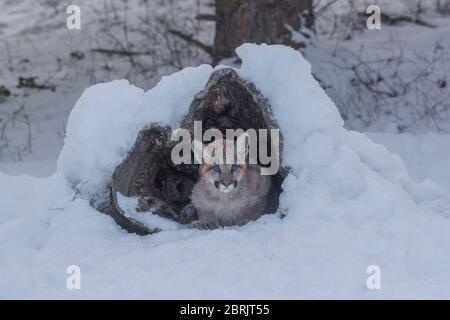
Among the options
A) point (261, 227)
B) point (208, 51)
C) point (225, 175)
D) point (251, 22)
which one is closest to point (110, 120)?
point (225, 175)

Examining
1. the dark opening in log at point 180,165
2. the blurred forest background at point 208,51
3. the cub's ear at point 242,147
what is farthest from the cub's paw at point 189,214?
the blurred forest background at point 208,51

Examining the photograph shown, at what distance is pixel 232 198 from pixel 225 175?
0.24 meters

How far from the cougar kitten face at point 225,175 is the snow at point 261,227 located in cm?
33

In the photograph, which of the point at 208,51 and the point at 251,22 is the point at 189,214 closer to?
the point at 251,22

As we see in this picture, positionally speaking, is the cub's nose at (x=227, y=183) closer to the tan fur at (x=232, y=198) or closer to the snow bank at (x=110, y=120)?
the tan fur at (x=232, y=198)

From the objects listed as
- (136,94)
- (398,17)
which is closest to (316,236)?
(136,94)

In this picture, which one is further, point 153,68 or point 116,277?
point 153,68

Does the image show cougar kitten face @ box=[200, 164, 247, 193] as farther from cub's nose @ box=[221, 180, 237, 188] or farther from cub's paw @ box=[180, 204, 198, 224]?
cub's paw @ box=[180, 204, 198, 224]

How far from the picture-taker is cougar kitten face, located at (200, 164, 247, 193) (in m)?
6.68

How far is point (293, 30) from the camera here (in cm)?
1132

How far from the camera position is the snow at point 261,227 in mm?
5758

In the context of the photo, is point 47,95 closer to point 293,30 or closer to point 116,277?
point 293,30

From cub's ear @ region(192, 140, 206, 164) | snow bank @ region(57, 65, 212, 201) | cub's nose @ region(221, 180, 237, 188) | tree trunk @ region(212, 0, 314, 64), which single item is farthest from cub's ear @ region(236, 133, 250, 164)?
tree trunk @ region(212, 0, 314, 64)

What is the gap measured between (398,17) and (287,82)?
22.9ft
